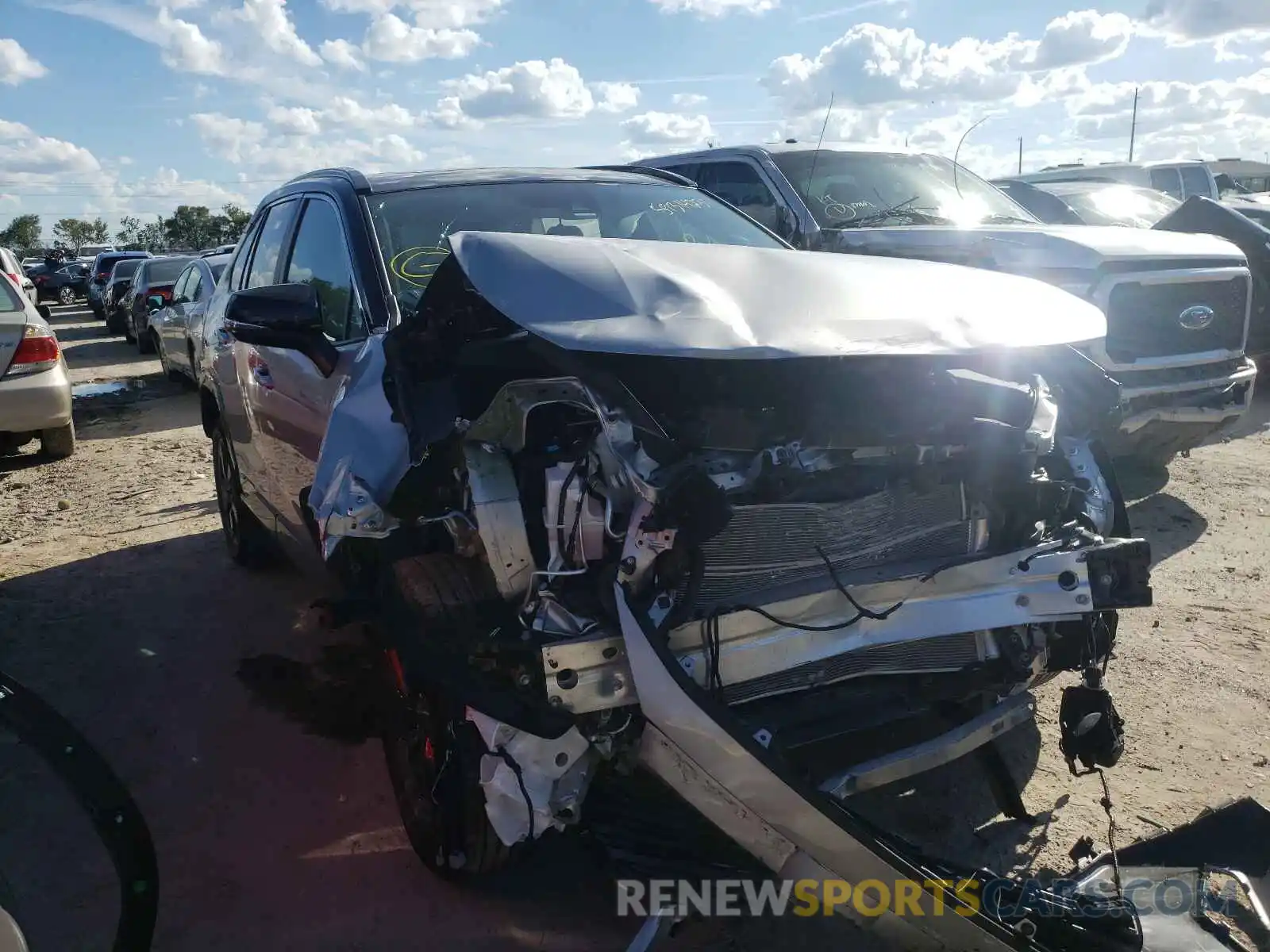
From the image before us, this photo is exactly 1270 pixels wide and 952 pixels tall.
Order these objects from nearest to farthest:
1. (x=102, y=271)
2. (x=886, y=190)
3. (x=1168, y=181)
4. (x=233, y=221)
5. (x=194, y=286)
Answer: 1. (x=886, y=190)
2. (x=194, y=286)
3. (x=1168, y=181)
4. (x=102, y=271)
5. (x=233, y=221)

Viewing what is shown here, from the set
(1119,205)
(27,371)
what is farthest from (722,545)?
(1119,205)

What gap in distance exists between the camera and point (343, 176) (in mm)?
4031

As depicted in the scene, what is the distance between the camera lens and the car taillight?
8031mm

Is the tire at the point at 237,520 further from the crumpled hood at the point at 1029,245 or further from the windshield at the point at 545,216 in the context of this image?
the crumpled hood at the point at 1029,245

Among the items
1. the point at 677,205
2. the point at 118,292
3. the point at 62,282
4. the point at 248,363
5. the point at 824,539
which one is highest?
the point at 677,205

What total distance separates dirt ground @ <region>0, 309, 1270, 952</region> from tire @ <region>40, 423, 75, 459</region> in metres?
2.97

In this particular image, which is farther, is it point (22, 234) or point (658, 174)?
point (22, 234)

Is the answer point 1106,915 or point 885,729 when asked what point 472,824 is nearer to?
point 885,729

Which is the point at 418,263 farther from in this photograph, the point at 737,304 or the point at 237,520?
the point at 237,520

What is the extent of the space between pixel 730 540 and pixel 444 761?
3.13ft

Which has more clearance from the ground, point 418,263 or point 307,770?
point 418,263

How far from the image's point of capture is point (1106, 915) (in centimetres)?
219

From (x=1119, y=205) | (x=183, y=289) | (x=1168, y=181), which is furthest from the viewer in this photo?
(x=1168, y=181)

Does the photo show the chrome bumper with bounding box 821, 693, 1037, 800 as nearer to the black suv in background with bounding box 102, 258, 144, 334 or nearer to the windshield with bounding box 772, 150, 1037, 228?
the windshield with bounding box 772, 150, 1037, 228
